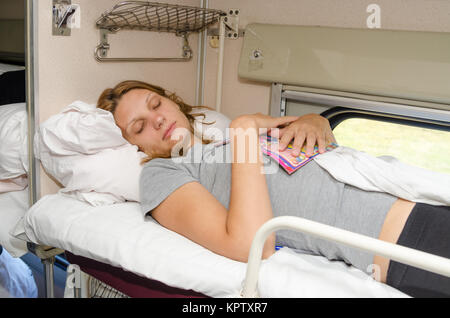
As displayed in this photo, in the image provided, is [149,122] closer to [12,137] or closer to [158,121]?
[158,121]

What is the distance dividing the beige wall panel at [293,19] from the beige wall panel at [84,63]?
0.35 meters

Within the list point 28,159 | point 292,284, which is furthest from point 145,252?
point 28,159

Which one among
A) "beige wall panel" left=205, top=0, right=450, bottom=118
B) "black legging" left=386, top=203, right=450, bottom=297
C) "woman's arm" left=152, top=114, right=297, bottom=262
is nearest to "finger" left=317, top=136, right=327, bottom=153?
"woman's arm" left=152, top=114, right=297, bottom=262

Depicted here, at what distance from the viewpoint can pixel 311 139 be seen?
5.50 ft

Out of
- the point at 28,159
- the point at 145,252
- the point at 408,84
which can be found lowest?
the point at 145,252

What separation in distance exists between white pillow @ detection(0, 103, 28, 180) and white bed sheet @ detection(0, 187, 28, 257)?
104mm

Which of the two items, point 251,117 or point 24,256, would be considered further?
point 24,256

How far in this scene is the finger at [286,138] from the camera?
1667 mm

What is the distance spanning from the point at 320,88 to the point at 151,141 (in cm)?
89

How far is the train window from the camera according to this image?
2020mm

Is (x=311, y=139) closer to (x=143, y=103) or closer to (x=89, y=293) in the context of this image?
(x=143, y=103)

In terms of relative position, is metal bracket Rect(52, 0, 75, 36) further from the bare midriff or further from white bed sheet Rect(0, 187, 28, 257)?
the bare midriff

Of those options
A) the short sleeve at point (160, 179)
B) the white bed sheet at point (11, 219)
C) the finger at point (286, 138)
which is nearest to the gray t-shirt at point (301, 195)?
the short sleeve at point (160, 179)
